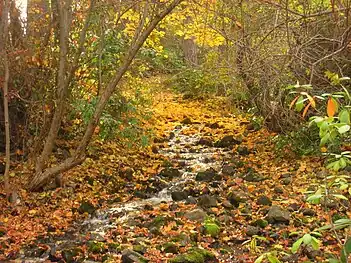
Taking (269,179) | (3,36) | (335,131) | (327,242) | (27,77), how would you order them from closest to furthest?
(335,131), (327,242), (3,36), (27,77), (269,179)

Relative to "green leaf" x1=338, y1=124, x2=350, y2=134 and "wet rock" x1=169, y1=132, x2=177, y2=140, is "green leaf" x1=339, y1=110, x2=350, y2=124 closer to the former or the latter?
"green leaf" x1=338, y1=124, x2=350, y2=134

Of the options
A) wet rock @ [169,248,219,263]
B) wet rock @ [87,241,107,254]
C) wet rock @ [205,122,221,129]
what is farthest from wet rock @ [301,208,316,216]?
wet rock @ [205,122,221,129]

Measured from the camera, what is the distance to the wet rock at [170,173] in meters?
8.91

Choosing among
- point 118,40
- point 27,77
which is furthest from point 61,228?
point 118,40

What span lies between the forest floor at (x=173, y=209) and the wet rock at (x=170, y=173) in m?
0.02

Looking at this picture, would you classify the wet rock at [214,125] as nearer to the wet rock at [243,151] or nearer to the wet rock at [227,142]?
the wet rock at [227,142]

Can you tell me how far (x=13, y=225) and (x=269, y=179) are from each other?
486 cm

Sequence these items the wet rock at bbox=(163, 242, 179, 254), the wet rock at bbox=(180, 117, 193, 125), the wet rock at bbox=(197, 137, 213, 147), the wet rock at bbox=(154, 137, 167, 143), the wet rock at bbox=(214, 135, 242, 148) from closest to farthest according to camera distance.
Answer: the wet rock at bbox=(163, 242, 179, 254) < the wet rock at bbox=(214, 135, 242, 148) < the wet rock at bbox=(197, 137, 213, 147) < the wet rock at bbox=(154, 137, 167, 143) < the wet rock at bbox=(180, 117, 193, 125)

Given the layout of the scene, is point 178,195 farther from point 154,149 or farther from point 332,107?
point 332,107

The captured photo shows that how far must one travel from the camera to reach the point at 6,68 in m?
6.37

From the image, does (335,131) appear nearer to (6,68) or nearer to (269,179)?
(6,68)

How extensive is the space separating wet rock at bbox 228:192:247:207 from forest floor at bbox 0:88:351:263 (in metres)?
0.02

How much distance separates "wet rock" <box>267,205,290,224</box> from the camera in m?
6.22

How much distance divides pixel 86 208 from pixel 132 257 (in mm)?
2147
